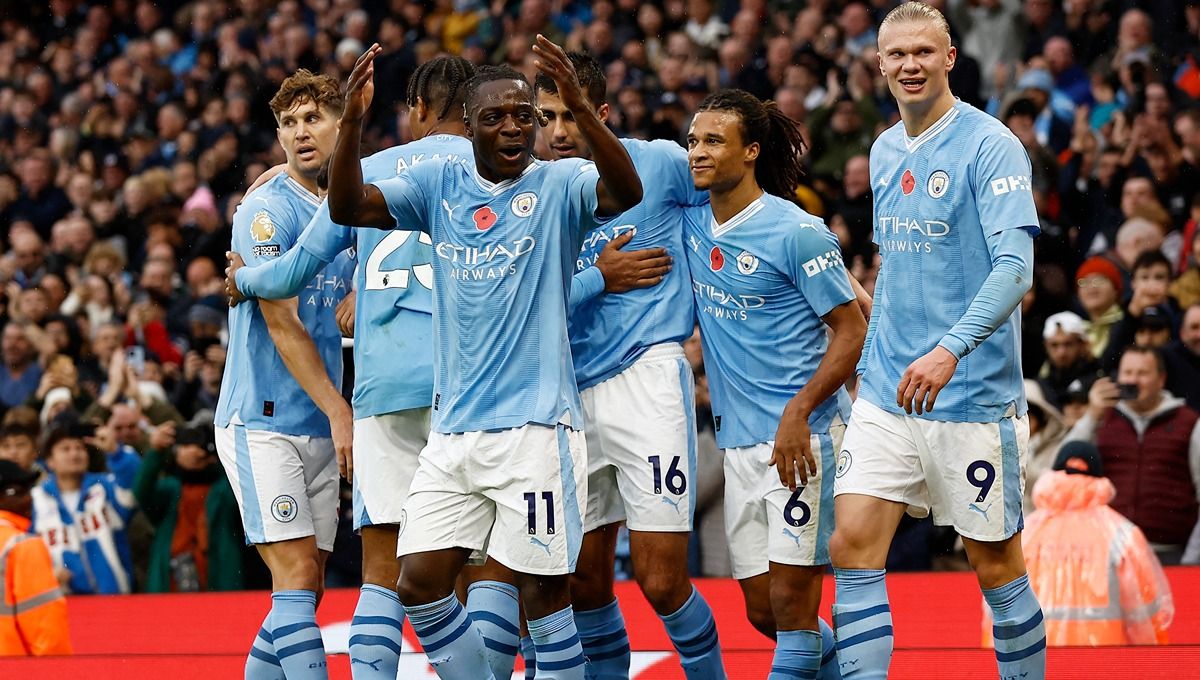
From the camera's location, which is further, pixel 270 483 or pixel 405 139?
pixel 405 139

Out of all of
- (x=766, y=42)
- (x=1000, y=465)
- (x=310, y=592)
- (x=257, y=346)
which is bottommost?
(x=310, y=592)

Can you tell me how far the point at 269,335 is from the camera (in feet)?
19.9

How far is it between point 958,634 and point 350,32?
1079 centimetres

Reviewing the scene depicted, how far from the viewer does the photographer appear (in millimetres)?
10453

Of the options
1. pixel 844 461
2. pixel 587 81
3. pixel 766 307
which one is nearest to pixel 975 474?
pixel 844 461

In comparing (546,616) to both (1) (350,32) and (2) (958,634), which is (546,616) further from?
(1) (350,32)

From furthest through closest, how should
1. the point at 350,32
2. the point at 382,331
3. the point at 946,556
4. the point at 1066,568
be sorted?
the point at 350,32, the point at 946,556, the point at 1066,568, the point at 382,331

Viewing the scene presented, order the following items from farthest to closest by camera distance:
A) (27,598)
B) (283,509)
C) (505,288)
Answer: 1. (27,598)
2. (283,509)
3. (505,288)

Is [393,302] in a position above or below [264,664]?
above

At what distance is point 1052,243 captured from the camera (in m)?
10.7

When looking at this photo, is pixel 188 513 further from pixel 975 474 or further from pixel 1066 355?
pixel 975 474

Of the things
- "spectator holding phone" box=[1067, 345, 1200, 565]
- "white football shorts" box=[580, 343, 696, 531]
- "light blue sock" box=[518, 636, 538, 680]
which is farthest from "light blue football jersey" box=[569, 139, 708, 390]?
"spectator holding phone" box=[1067, 345, 1200, 565]

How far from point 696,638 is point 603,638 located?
350 mm

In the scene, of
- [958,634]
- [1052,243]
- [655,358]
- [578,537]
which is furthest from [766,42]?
[578,537]
